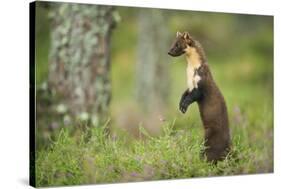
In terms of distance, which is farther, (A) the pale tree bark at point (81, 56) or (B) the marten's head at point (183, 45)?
(A) the pale tree bark at point (81, 56)

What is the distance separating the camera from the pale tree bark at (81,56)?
8227 millimetres

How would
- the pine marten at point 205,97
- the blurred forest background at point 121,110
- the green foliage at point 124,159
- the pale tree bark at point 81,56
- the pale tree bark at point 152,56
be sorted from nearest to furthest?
1. the green foliage at point 124,159
2. the blurred forest background at point 121,110
3. the pine marten at point 205,97
4. the pale tree bark at point 81,56
5. the pale tree bark at point 152,56

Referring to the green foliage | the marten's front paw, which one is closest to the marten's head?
the marten's front paw

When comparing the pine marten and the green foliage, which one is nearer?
the green foliage

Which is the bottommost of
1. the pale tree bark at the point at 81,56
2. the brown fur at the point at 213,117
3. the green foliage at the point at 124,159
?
the green foliage at the point at 124,159

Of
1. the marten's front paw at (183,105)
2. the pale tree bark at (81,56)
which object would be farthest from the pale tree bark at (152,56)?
the marten's front paw at (183,105)

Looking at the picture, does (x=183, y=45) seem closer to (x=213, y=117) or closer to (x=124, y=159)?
(x=213, y=117)

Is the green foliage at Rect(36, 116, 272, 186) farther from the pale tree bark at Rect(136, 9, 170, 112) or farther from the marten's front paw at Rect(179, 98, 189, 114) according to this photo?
the pale tree bark at Rect(136, 9, 170, 112)

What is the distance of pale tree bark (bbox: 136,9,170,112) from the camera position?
11.4 metres

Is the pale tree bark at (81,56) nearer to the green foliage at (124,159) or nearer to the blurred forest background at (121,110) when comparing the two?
the blurred forest background at (121,110)

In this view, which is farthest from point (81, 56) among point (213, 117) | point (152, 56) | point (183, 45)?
point (152, 56)

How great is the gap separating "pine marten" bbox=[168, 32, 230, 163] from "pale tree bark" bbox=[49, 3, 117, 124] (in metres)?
0.86

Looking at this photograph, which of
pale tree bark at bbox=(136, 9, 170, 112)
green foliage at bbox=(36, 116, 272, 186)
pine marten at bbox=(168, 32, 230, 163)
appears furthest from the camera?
pale tree bark at bbox=(136, 9, 170, 112)

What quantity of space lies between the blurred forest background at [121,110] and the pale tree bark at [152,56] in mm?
1962
